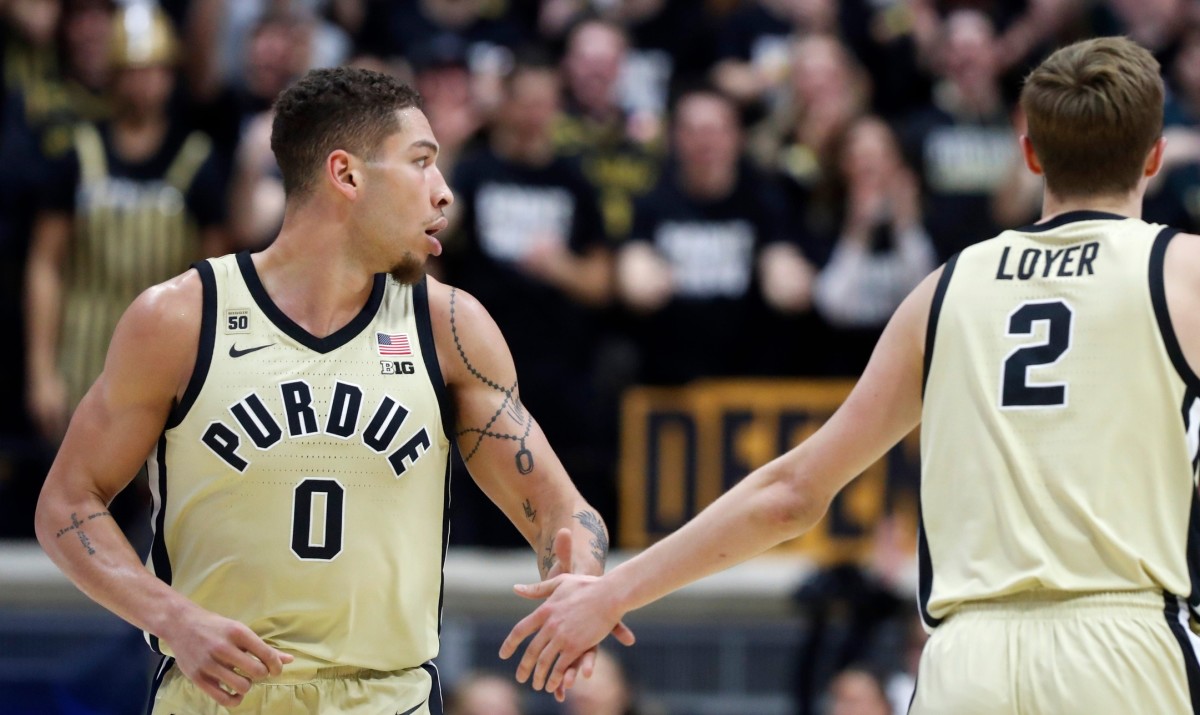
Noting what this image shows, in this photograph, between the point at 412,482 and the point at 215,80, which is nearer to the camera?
the point at 412,482

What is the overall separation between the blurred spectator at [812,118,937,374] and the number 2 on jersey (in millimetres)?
5584

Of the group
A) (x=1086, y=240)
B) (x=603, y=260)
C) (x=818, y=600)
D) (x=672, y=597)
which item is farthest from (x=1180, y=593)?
(x=603, y=260)

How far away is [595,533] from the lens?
17.5ft

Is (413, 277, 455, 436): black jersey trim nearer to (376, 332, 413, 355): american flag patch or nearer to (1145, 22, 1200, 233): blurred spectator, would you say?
(376, 332, 413, 355): american flag patch

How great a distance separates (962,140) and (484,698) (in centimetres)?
514

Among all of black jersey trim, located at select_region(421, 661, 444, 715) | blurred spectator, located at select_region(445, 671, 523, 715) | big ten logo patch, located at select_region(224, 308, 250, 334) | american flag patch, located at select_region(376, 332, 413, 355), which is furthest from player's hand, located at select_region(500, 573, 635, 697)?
blurred spectator, located at select_region(445, 671, 523, 715)

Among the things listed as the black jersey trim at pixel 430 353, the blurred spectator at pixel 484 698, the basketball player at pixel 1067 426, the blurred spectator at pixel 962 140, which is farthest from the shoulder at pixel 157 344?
the blurred spectator at pixel 962 140

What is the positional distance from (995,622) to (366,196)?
2175 millimetres

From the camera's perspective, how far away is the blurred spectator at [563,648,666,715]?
8.29 m

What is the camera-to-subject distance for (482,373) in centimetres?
525

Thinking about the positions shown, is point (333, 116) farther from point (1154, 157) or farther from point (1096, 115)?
point (1154, 157)

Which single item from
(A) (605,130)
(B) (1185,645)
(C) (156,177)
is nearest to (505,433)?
(B) (1185,645)

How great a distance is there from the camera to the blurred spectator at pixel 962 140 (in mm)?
10656

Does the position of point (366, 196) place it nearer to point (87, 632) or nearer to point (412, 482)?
point (412, 482)
